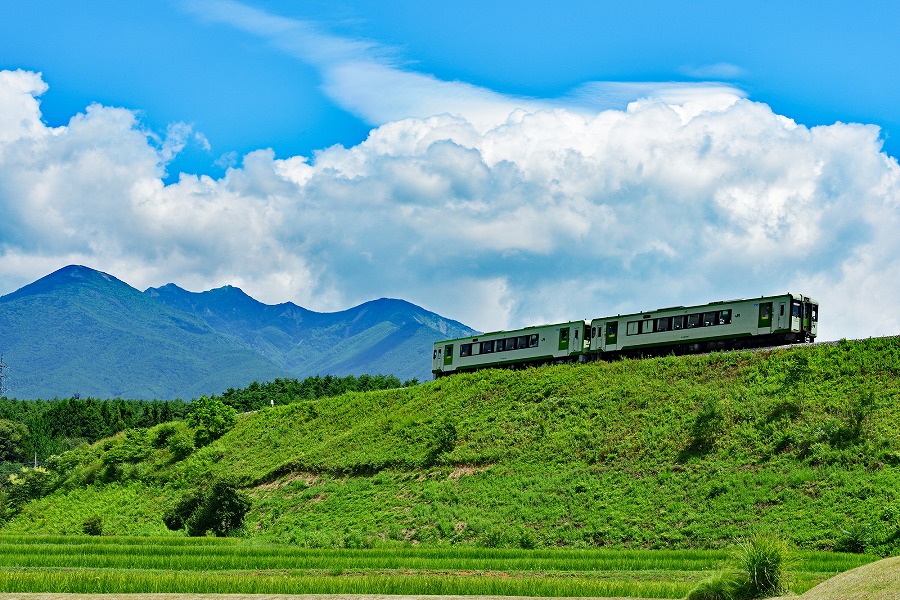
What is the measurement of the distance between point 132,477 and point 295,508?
2097cm

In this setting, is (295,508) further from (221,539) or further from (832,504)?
(832,504)

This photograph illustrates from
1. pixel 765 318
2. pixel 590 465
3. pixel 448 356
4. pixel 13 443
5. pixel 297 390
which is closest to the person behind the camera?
pixel 590 465

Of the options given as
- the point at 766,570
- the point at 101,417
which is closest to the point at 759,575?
the point at 766,570

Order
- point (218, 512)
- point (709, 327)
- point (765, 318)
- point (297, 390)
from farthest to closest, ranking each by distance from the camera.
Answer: point (297, 390) → point (709, 327) → point (765, 318) → point (218, 512)

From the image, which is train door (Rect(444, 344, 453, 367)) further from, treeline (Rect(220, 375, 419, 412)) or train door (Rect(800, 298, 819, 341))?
treeline (Rect(220, 375, 419, 412))

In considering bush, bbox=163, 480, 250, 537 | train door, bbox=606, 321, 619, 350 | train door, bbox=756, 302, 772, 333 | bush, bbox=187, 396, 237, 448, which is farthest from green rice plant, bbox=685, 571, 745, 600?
bush, bbox=187, 396, 237, 448

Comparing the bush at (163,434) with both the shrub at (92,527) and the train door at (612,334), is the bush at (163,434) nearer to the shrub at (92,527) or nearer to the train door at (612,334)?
the shrub at (92,527)

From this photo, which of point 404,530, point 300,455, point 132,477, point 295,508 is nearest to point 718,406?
point 404,530


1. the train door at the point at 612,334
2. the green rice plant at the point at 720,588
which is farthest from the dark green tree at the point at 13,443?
the green rice plant at the point at 720,588

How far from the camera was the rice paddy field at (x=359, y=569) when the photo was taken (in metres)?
28.3

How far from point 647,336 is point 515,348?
36.6 ft

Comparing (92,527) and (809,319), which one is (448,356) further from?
(92,527)

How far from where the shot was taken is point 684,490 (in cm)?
4412

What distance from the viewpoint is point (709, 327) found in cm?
5856
